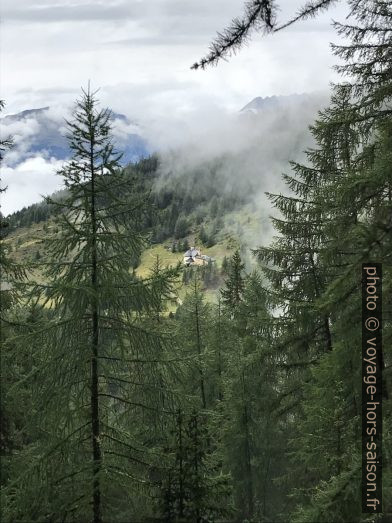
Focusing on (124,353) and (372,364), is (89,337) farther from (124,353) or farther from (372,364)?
(372,364)

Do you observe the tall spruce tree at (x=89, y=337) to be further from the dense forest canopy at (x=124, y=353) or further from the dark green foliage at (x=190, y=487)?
the dark green foliage at (x=190, y=487)

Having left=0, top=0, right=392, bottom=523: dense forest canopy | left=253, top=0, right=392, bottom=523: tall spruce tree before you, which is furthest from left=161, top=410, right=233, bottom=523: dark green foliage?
left=253, top=0, right=392, bottom=523: tall spruce tree

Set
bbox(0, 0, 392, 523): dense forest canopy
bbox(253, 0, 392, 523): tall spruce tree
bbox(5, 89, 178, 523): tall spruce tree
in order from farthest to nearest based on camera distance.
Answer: bbox(5, 89, 178, 523): tall spruce tree
bbox(0, 0, 392, 523): dense forest canopy
bbox(253, 0, 392, 523): tall spruce tree

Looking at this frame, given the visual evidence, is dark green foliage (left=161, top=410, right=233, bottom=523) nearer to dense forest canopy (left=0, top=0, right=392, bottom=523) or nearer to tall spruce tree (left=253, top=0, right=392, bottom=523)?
dense forest canopy (left=0, top=0, right=392, bottom=523)

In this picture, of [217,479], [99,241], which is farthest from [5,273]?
[217,479]

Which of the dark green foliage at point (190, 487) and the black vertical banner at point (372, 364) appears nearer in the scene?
the black vertical banner at point (372, 364)

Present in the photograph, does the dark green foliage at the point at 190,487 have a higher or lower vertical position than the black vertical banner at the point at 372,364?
lower

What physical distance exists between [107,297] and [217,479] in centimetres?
411

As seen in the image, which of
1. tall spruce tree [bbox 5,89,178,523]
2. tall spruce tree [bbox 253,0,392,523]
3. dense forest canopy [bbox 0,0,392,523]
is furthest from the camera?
tall spruce tree [bbox 5,89,178,523]

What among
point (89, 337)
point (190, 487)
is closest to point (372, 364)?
point (190, 487)

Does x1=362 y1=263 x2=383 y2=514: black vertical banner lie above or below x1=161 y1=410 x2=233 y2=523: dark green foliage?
above

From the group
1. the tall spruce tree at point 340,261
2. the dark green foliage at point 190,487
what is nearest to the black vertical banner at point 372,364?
the tall spruce tree at point 340,261

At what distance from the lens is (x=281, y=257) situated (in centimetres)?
1673

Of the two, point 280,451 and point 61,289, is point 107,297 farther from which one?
point 280,451
